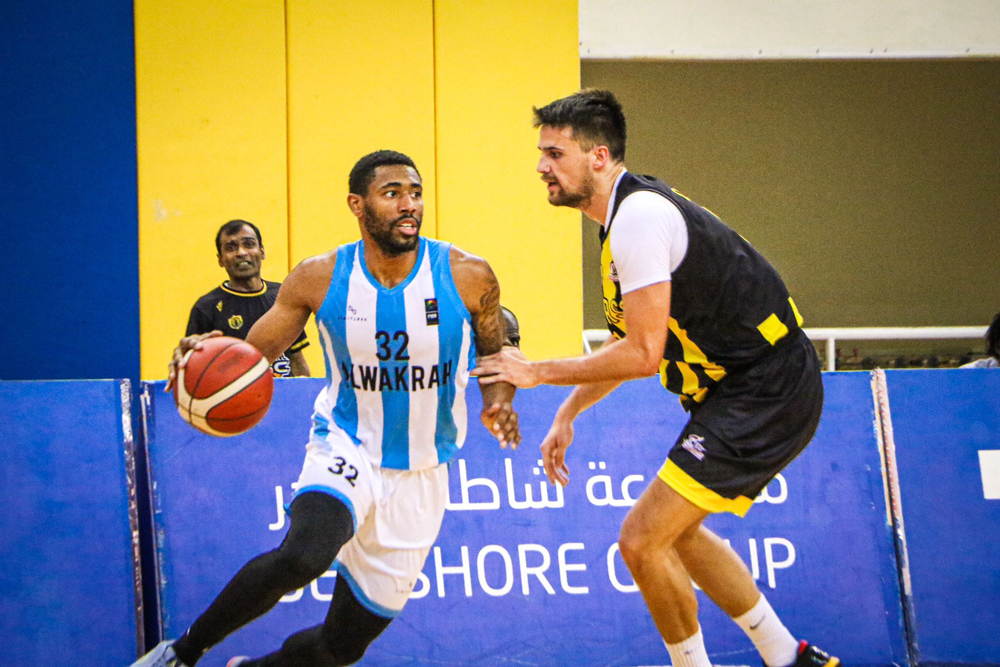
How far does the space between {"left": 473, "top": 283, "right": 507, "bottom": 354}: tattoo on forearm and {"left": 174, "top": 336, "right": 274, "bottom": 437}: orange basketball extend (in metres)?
0.87

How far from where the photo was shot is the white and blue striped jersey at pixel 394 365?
11.5 ft

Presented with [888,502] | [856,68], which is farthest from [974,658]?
[856,68]

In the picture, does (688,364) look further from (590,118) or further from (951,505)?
(951,505)

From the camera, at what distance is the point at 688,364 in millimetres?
3490

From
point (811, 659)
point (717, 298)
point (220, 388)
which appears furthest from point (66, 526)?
point (811, 659)

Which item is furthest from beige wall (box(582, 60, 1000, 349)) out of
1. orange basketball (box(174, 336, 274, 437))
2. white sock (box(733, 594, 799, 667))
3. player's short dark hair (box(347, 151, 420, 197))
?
orange basketball (box(174, 336, 274, 437))

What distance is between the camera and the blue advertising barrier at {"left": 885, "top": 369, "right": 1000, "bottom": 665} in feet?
14.3

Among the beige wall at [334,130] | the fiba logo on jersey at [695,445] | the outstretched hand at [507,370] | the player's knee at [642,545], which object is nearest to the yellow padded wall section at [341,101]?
the beige wall at [334,130]

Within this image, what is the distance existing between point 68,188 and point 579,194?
5.71m

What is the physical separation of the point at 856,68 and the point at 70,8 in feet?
30.4

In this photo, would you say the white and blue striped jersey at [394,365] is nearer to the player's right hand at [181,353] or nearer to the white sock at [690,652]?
the player's right hand at [181,353]

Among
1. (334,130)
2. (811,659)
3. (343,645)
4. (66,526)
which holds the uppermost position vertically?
(334,130)

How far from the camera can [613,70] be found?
36.9 ft

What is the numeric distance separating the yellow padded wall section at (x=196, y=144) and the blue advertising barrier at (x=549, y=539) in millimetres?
3274
